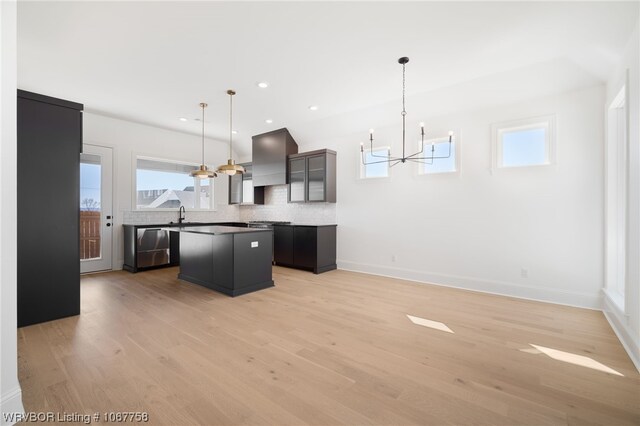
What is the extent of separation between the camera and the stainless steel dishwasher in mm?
5598

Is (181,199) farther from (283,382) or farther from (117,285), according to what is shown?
(283,382)

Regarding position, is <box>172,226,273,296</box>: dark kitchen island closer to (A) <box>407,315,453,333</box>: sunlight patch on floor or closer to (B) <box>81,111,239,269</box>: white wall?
(B) <box>81,111,239,269</box>: white wall

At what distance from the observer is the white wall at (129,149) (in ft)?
18.5

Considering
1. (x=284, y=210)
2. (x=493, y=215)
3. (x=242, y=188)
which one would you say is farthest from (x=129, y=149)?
(x=493, y=215)

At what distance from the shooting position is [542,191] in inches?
152

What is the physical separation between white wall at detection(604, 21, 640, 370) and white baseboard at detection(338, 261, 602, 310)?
2.87 feet

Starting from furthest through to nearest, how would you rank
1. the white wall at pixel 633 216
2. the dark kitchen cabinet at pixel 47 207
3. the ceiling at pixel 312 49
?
the dark kitchen cabinet at pixel 47 207, the ceiling at pixel 312 49, the white wall at pixel 633 216

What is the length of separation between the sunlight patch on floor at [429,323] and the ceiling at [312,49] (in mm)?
2965

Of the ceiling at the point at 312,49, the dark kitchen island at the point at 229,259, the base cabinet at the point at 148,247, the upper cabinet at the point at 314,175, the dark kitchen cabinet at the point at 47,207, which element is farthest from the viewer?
the upper cabinet at the point at 314,175

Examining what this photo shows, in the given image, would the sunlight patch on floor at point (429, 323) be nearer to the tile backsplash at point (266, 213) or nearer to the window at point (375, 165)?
the window at point (375, 165)

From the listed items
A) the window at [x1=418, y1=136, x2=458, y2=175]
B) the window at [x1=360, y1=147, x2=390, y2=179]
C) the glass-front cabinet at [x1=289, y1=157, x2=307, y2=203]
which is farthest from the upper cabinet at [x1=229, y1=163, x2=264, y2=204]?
the window at [x1=418, y1=136, x2=458, y2=175]

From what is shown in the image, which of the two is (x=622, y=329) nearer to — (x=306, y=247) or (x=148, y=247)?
(x=306, y=247)

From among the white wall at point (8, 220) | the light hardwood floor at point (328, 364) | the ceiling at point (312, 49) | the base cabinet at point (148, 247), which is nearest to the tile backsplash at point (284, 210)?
the base cabinet at point (148, 247)

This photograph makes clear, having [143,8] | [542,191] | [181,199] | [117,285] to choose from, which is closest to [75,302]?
[117,285]
